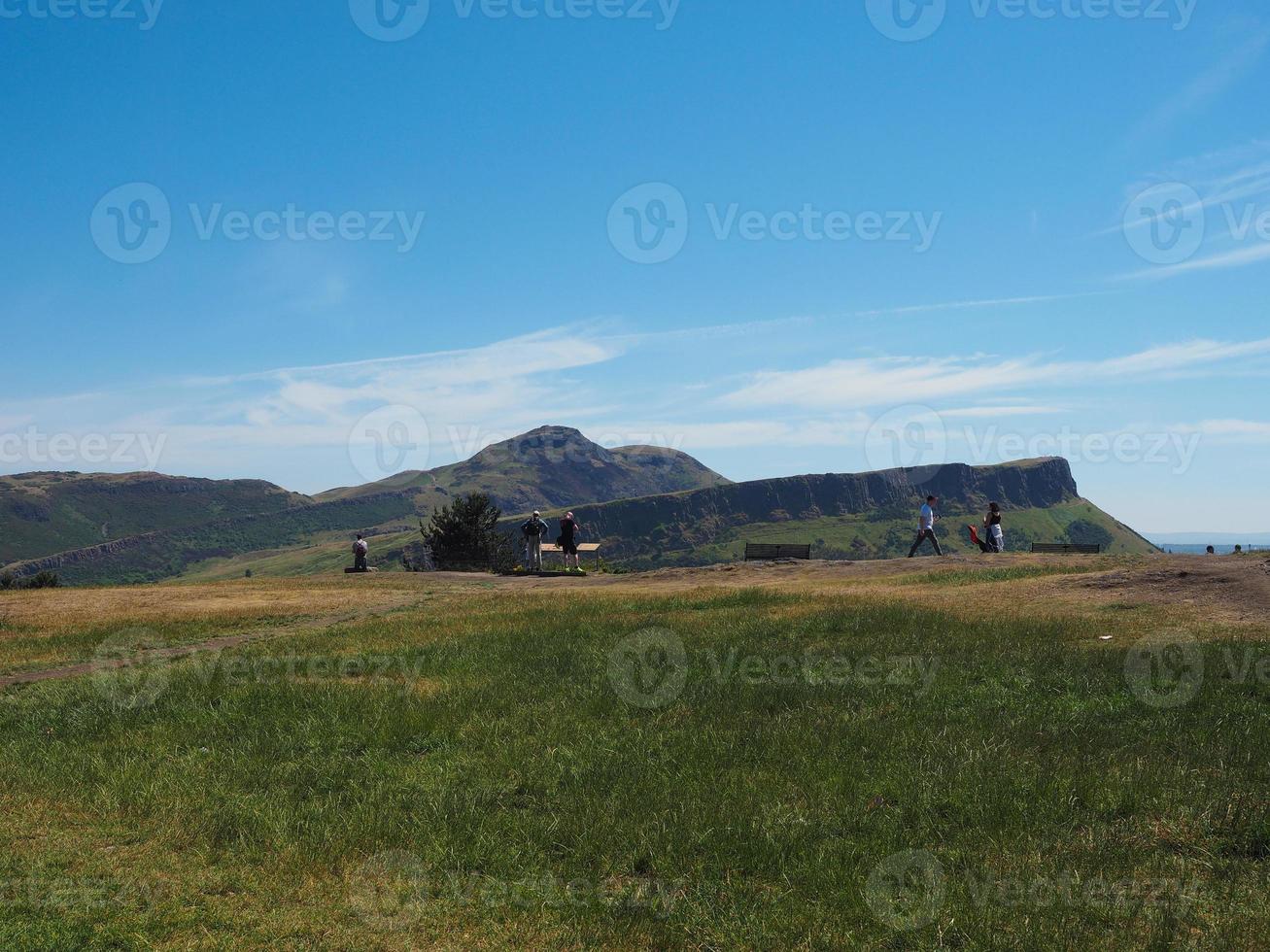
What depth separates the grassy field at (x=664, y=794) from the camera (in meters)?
6.68

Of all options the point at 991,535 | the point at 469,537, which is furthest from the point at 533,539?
the point at 469,537

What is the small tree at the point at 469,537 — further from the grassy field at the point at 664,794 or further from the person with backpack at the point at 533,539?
the grassy field at the point at 664,794

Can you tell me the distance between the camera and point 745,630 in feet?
60.5

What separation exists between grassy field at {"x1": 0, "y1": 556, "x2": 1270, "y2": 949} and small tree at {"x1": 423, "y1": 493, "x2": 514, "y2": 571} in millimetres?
49598

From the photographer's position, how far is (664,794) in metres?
8.98

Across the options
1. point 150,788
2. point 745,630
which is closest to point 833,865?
point 150,788

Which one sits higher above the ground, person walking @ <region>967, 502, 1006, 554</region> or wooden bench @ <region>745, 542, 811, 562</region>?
person walking @ <region>967, 502, 1006, 554</region>

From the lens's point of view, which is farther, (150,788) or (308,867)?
(150,788)

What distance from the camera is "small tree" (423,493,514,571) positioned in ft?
222

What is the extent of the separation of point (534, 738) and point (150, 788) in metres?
4.12

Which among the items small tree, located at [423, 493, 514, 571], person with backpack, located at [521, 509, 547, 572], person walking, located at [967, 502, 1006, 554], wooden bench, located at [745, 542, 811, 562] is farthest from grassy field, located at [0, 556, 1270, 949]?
small tree, located at [423, 493, 514, 571]

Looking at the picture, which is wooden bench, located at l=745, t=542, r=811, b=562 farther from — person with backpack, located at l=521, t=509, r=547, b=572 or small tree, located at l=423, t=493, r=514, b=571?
small tree, located at l=423, t=493, r=514, b=571

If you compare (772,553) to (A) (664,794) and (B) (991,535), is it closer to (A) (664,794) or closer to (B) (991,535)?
(B) (991,535)

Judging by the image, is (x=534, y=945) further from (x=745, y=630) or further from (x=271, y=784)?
(x=745, y=630)
